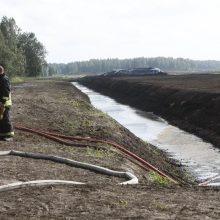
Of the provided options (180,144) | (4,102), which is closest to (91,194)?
(4,102)

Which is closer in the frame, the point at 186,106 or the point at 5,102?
the point at 5,102

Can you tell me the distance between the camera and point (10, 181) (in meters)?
9.80

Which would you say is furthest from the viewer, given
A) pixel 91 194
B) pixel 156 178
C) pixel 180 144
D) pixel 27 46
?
pixel 27 46

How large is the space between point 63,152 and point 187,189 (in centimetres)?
509

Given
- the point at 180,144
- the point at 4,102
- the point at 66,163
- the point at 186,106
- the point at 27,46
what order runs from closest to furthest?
1. the point at 66,163
2. the point at 4,102
3. the point at 180,144
4. the point at 186,106
5. the point at 27,46

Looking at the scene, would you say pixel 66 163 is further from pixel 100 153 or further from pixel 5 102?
pixel 5 102

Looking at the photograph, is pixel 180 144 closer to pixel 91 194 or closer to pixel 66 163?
pixel 66 163

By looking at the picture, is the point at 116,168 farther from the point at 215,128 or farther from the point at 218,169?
the point at 215,128

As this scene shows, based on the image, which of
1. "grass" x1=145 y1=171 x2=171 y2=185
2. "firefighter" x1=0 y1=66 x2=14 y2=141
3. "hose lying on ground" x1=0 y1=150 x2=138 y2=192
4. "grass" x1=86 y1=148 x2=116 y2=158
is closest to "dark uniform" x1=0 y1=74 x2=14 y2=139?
"firefighter" x1=0 y1=66 x2=14 y2=141

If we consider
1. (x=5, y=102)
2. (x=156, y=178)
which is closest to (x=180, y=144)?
(x=156, y=178)

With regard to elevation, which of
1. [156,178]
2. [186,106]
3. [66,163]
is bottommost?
[186,106]

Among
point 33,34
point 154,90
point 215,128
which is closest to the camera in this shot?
point 215,128

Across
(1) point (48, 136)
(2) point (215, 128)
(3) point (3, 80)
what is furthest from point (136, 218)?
(2) point (215, 128)

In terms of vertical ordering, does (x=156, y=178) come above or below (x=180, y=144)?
above
